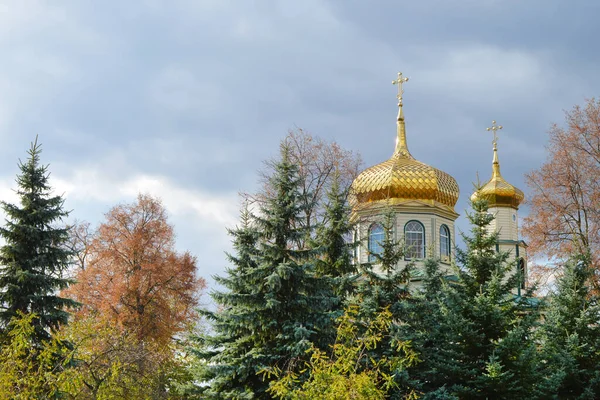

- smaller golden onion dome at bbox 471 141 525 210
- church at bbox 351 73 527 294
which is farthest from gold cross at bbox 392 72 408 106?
smaller golden onion dome at bbox 471 141 525 210

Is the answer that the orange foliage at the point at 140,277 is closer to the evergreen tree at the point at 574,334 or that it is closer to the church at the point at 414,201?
the church at the point at 414,201

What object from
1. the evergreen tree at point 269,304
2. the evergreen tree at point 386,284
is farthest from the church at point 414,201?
the evergreen tree at point 269,304

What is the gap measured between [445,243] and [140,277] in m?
11.8

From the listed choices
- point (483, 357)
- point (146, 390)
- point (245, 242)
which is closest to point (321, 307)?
point (245, 242)

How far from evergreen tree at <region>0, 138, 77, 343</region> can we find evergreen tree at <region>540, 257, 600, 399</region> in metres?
11.4

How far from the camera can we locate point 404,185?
28062 millimetres

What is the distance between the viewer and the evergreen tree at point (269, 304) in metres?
15.2

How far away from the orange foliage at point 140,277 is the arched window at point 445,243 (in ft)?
32.8

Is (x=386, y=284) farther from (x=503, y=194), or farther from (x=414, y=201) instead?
(x=503, y=194)

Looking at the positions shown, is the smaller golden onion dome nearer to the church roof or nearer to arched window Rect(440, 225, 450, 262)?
the church roof

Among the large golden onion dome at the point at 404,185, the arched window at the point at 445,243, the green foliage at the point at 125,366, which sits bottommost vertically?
the green foliage at the point at 125,366

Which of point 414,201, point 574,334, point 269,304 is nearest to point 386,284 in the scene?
point 269,304

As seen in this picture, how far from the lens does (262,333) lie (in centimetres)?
1564

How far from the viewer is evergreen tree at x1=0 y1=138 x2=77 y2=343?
54.7 feet
